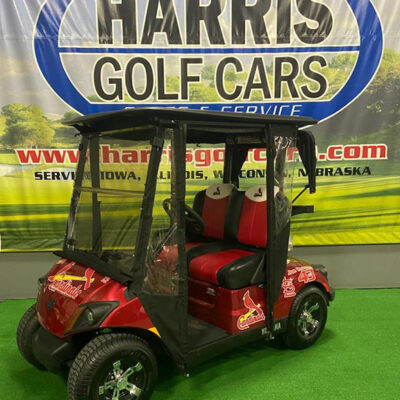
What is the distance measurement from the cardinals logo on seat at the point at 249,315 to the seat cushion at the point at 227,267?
4.3 inches

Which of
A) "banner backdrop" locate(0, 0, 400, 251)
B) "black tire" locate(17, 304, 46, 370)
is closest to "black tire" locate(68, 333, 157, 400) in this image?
"black tire" locate(17, 304, 46, 370)

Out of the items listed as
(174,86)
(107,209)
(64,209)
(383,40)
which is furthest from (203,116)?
(383,40)

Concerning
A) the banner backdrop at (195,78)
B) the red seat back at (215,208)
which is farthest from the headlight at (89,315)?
the banner backdrop at (195,78)

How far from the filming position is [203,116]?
6.91 feet

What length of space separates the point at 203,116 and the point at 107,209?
0.84 m

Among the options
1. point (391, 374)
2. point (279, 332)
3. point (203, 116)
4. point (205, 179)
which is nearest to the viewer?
point (203, 116)

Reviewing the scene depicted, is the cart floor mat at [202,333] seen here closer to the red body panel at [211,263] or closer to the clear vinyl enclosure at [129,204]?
the red body panel at [211,263]

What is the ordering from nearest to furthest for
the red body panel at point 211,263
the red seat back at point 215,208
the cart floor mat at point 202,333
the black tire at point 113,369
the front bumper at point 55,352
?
the black tire at point 113,369 < the front bumper at point 55,352 < the cart floor mat at point 202,333 < the red body panel at point 211,263 < the red seat back at point 215,208

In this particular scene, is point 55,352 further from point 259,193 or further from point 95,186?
point 259,193

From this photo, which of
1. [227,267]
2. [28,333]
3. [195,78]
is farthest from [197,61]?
[28,333]

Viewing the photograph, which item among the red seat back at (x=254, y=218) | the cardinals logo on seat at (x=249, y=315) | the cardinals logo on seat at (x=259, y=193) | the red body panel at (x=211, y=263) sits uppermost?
the cardinals logo on seat at (x=259, y=193)

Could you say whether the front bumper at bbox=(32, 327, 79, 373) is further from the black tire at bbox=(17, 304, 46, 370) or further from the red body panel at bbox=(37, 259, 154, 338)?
the black tire at bbox=(17, 304, 46, 370)

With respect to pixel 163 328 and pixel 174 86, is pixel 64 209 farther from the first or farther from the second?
pixel 163 328

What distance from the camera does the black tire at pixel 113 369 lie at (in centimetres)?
199
